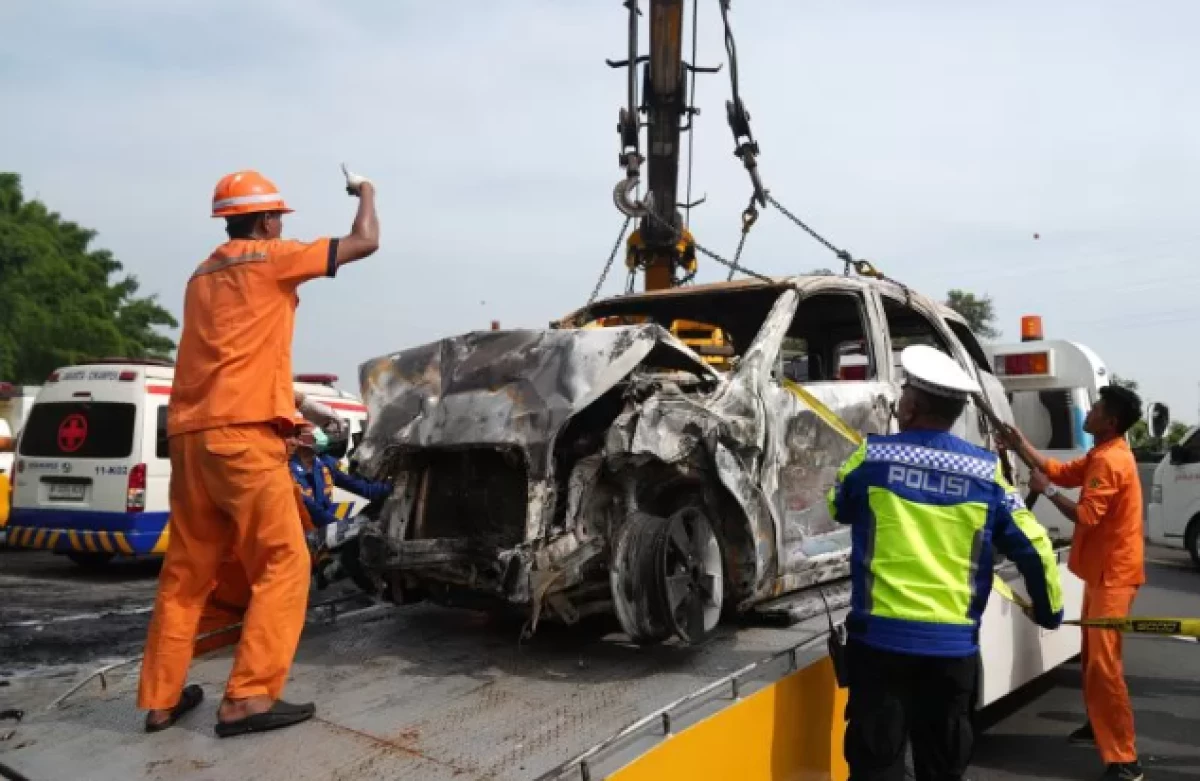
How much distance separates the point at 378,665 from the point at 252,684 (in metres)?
0.80

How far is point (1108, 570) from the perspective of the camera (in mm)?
4480

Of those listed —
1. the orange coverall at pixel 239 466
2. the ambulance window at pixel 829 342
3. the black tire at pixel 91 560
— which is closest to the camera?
the orange coverall at pixel 239 466

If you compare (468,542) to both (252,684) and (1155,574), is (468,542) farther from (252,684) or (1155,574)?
(1155,574)

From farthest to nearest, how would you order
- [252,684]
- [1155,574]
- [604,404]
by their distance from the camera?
[1155,574] < [604,404] < [252,684]

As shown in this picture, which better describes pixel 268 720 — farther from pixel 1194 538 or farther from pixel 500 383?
pixel 1194 538

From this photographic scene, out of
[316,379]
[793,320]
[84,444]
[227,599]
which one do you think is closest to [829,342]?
[793,320]

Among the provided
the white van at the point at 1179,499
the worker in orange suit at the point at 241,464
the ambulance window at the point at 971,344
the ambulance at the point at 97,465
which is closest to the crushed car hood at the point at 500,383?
the worker in orange suit at the point at 241,464

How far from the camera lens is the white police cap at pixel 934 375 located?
9.37 feet

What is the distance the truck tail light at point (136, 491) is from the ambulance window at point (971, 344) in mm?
7599

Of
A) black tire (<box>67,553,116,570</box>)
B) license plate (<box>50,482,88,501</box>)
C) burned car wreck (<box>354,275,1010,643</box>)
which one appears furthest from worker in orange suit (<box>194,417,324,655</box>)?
black tire (<box>67,553,116,570</box>)

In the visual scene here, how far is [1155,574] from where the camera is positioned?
11336mm

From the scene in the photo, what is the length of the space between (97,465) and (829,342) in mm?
7351

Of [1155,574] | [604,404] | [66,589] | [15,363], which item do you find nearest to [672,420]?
[604,404]

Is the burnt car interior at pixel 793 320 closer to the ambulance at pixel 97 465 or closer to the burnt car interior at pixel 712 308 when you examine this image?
the burnt car interior at pixel 712 308
